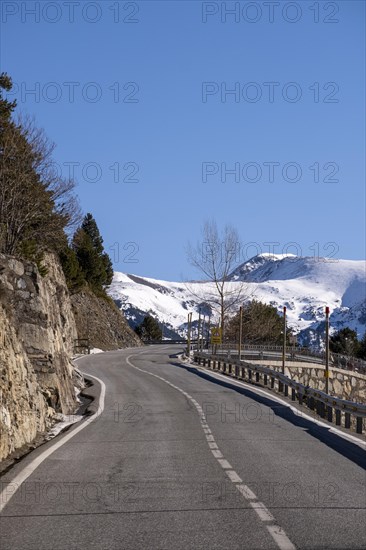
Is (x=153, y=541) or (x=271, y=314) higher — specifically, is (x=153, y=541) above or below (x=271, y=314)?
below

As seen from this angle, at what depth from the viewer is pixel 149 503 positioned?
998 centimetres

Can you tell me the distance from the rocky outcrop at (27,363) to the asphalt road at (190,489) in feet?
2.52

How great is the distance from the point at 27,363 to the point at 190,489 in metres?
10.0

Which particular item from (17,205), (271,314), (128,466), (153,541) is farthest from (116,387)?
(271,314)

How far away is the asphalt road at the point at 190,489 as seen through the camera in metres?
8.12

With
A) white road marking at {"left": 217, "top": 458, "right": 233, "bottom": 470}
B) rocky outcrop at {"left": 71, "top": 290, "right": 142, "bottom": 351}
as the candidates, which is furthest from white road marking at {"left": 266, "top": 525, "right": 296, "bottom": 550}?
rocky outcrop at {"left": 71, "top": 290, "right": 142, "bottom": 351}

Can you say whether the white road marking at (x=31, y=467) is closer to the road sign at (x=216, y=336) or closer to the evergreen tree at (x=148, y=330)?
the road sign at (x=216, y=336)

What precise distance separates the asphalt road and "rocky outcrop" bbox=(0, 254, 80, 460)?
30.2 inches

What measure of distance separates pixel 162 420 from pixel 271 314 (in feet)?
329

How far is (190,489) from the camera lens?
11086 mm

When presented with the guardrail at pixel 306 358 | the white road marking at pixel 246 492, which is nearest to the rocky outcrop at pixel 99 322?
the guardrail at pixel 306 358

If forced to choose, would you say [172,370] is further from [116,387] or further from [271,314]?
[271,314]

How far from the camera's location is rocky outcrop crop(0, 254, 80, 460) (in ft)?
52.9

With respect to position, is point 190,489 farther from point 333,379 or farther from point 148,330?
point 148,330
